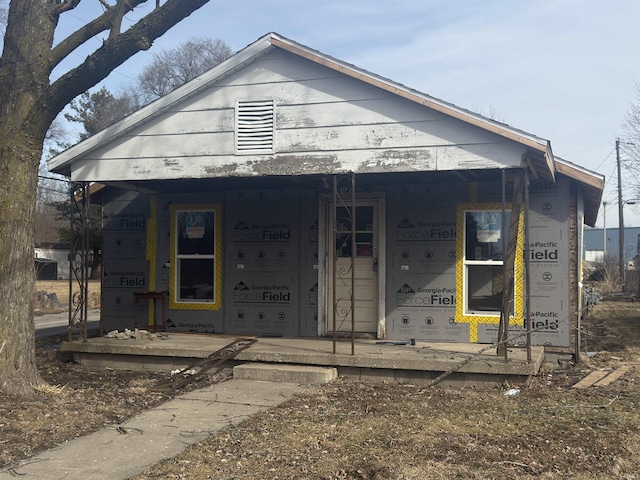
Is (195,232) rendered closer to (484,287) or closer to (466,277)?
(466,277)

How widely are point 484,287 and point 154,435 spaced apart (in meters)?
5.78

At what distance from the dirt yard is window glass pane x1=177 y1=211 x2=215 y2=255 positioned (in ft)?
10.3

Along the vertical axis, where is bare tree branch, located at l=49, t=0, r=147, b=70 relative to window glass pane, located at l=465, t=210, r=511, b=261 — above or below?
above

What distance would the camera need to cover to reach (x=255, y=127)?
8.19 m

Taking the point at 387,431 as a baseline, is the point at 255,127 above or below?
above

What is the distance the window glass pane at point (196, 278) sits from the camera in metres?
10.8

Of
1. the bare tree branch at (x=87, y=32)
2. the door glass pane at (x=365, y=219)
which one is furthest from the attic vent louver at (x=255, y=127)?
the door glass pane at (x=365, y=219)

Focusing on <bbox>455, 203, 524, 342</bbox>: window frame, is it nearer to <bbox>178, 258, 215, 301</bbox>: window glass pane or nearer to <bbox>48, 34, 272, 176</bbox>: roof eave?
<bbox>48, 34, 272, 176</bbox>: roof eave

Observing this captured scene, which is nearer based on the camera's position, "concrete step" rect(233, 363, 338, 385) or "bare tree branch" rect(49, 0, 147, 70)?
"bare tree branch" rect(49, 0, 147, 70)

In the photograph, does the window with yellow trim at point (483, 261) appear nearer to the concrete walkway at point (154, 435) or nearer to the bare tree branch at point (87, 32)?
the concrete walkway at point (154, 435)

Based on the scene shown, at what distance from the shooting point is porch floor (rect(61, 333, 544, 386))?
7.52m

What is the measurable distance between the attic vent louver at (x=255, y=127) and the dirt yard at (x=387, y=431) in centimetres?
322

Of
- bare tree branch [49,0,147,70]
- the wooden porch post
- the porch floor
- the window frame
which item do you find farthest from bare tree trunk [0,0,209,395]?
the window frame

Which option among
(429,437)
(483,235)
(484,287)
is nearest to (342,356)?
(429,437)
